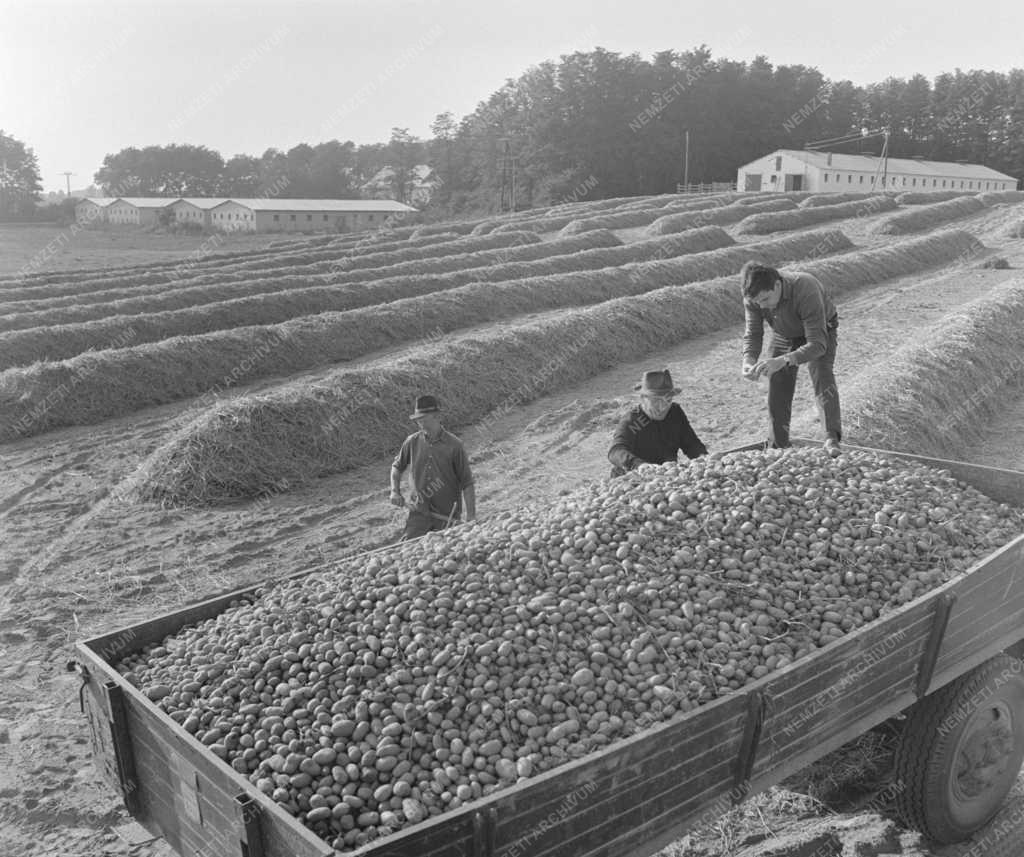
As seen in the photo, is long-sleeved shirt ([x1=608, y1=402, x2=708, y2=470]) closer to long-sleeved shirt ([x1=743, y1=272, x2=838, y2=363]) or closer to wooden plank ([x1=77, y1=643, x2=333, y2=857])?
long-sleeved shirt ([x1=743, y1=272, x2=838, y2=363])

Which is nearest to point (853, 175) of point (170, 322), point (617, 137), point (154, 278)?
point (617, 137)

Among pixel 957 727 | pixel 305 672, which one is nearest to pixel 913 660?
pixel 957 727

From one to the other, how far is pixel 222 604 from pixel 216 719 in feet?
3.46

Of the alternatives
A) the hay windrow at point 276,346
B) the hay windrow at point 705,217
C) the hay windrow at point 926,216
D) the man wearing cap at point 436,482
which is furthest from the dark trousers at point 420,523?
the hay windrow at point 926,216

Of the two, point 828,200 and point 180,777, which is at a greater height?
point 828,200

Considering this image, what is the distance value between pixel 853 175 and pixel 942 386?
64.6 meters

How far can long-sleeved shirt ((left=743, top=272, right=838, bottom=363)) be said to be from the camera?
6.39m

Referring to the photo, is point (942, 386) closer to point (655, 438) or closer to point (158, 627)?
→ point (655, 438)

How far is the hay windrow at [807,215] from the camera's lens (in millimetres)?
32875

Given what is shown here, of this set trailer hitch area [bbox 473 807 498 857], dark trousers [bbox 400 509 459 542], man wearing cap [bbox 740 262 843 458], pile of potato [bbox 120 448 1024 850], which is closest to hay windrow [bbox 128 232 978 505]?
dark trousers [bbox 400 509 459 542]

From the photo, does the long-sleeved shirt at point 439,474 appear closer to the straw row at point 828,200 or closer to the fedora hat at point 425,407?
the fedora hat at point 425,407

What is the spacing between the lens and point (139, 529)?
8.59 meters

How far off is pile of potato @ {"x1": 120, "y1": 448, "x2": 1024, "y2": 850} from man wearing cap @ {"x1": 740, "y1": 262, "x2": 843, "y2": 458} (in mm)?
1881

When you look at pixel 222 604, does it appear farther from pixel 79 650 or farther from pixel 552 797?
pixel 552 797
